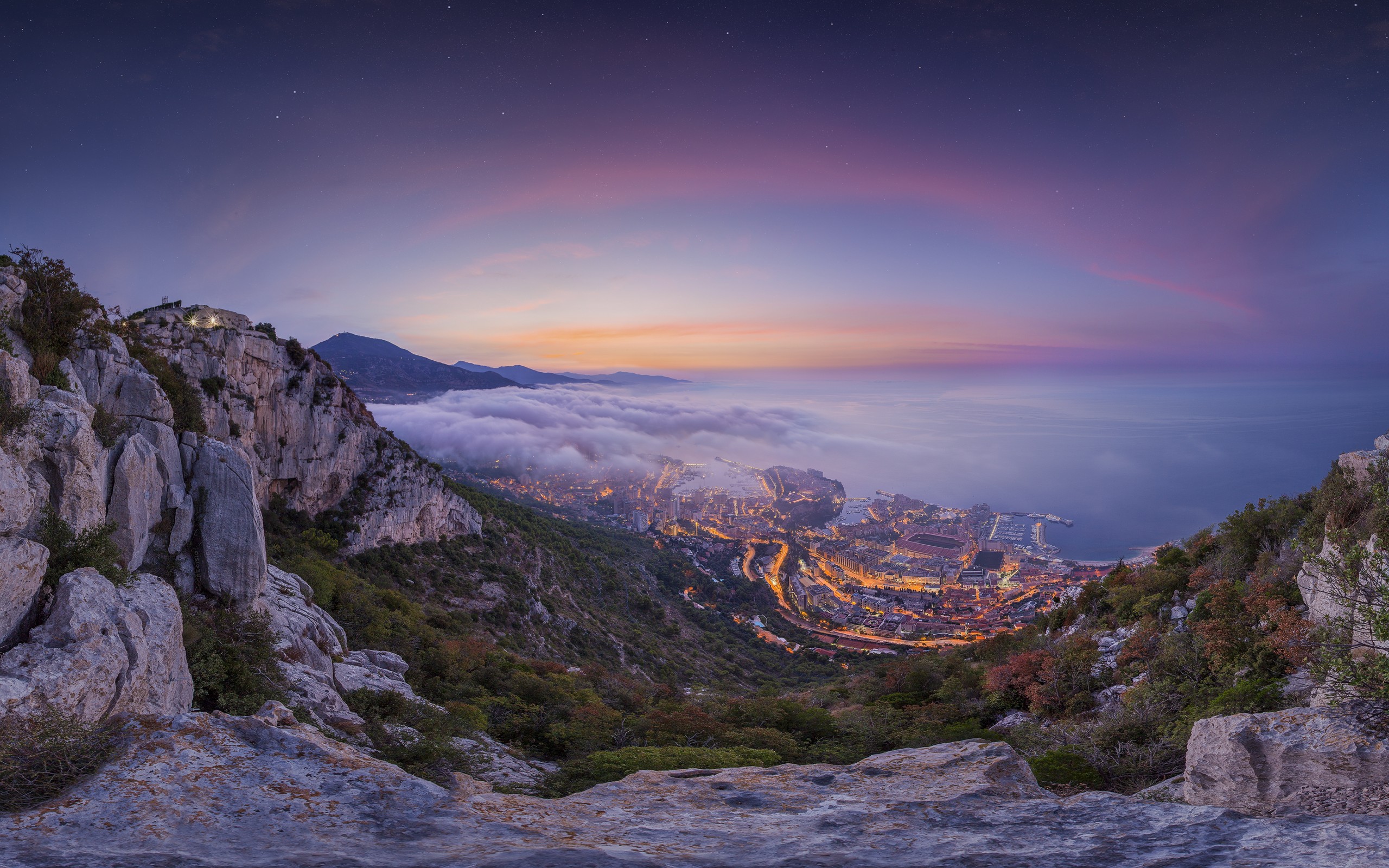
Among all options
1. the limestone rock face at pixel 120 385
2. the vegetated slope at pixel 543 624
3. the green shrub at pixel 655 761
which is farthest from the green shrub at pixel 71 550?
the vegetated slope at pixel 543 624

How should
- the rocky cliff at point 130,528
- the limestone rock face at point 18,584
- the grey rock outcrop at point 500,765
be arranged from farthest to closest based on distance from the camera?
the grey rock outcrop at point 500,765 → the rocky cliff at point 130,528 → the limestone rock face at point 18,584

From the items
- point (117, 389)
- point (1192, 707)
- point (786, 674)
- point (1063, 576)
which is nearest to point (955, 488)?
point (1063, 576)

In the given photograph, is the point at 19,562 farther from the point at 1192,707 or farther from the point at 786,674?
the point at 786,674

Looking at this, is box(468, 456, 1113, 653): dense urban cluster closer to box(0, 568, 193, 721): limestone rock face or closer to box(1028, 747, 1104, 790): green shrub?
box(1028, 747, 1104, 790): green shrub

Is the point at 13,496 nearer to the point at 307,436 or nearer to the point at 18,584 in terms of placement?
the point at 18,584

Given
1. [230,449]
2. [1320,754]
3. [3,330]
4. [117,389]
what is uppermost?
[3,330]

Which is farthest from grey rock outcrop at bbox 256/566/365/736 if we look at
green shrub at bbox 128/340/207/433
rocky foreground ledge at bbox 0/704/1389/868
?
rocky foreground ledge at bbox 0/704/1389/868

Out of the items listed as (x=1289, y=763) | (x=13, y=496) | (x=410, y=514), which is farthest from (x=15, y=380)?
(x=410, y=514)

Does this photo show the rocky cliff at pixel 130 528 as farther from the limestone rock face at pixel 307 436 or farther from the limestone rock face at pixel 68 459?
the limestone rock face at pixel 307 436
